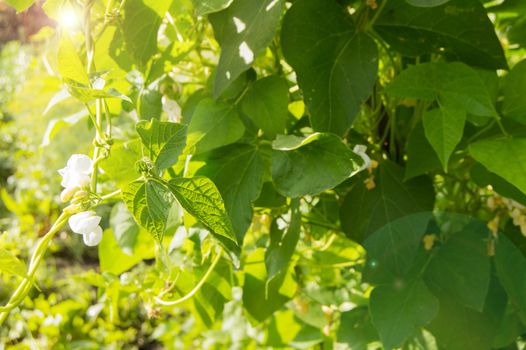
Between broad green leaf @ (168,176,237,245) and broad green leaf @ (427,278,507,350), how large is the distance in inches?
12.0

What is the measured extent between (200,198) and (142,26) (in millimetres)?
211

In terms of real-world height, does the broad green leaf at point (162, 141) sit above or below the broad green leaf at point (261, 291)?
above

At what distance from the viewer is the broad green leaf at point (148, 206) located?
1.34 ft

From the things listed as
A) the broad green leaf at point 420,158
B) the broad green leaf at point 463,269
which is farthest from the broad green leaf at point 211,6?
the broad green leaf at point 463,269

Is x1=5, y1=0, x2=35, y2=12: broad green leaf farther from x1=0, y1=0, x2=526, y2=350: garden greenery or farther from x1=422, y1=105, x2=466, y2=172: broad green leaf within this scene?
x1=422, y1=105, x2=466, y2=172: broad green leaf

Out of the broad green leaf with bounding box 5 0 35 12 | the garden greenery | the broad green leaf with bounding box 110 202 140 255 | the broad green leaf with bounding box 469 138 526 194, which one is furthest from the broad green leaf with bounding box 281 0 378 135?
the broad green leaf with bounding box 110 202 140 255

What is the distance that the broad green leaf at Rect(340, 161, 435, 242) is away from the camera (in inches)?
23.9

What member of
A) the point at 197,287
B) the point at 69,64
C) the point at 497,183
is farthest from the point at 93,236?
the point at 497,183

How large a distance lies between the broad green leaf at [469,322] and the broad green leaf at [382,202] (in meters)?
0.10

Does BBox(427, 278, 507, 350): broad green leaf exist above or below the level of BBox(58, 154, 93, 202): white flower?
below

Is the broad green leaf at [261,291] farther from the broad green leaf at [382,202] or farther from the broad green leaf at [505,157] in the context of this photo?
the broad green leaf at [505,157]

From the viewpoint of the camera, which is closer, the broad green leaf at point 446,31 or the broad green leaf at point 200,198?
the broad green leaf at point 200,198

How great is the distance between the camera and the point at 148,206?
1.34ft

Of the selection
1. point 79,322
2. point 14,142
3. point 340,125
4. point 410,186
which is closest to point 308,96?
point 340,125
